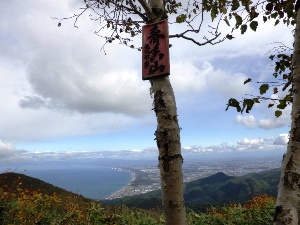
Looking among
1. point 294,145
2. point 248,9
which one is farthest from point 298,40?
point 248,9

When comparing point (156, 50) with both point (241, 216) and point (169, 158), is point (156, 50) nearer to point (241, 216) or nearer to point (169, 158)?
point (169, 158)

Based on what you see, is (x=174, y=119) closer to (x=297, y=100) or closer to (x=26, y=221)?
(x=297, y=100)

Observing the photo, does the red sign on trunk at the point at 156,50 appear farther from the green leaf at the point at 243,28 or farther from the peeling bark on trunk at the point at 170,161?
the green leaf at the point at 243,28

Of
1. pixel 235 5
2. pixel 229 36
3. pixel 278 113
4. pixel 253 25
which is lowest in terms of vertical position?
pixel 278 113

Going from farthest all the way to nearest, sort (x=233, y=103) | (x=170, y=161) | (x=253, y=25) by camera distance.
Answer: (x=253, y=25) → (x=170, y=161) → (x=233, y=103)

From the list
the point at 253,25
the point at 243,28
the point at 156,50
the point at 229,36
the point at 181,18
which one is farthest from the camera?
the point at 229,36

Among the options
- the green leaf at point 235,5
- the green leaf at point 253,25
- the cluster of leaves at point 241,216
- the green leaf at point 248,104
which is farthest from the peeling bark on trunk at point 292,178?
the cluster of leaves at point 241,216

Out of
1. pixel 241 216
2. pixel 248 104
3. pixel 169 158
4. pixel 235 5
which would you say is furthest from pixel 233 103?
pixel 241 216
